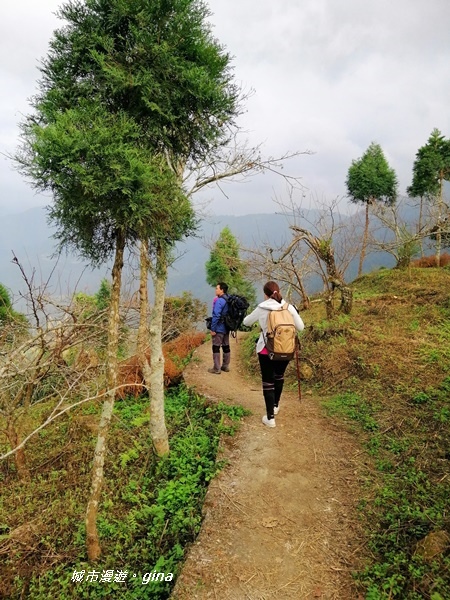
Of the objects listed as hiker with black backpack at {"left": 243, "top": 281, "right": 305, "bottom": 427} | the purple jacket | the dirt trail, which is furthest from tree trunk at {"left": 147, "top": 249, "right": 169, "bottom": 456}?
the purple jacket

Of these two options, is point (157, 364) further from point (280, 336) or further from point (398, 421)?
point (398, 421)

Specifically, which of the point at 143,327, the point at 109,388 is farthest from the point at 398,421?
the point at 143,327

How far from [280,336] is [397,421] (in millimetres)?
2329

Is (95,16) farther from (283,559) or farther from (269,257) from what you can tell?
(269,257)

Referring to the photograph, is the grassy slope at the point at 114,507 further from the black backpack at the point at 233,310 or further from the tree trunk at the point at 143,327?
the black backpack at the point at 233,310

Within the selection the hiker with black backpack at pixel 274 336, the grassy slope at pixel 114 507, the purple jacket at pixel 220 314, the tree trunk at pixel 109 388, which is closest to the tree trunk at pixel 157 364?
the grassy slope at pixel 114 507

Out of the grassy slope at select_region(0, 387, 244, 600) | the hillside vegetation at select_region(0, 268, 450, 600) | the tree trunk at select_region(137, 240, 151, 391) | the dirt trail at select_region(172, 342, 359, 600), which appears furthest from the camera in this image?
the tree trunk at select_region(137, 240, 151, 391)

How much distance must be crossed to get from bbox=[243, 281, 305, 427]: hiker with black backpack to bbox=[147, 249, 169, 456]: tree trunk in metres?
1.51

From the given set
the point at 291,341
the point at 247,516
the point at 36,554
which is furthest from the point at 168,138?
the point at 36,554

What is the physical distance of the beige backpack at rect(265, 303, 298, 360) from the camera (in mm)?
5160

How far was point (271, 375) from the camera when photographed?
5.42m

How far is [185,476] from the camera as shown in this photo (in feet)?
16.5

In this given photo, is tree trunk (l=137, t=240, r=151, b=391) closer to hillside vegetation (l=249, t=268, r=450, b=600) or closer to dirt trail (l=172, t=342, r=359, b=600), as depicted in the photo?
dirt trail (l=172, t=342, r=359, b=600)

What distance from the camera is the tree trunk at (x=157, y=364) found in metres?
4.76
